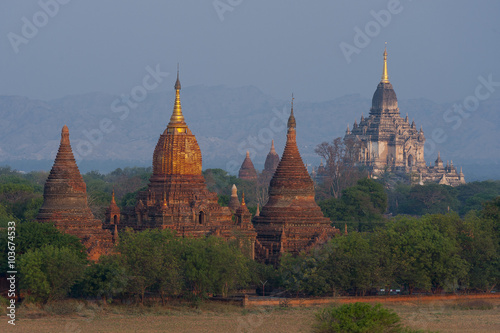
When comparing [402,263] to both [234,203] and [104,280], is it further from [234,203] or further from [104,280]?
[234,203]

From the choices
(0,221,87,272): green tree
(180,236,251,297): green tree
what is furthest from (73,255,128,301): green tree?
(180,236,251,297): green tree

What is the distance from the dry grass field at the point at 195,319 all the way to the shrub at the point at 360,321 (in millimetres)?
6893

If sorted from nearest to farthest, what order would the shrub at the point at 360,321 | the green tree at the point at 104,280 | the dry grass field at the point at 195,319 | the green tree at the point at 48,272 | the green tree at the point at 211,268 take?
the shrub at the point at 360,321, the dry grass field at the point at 195,319, the green tree at the point at 48,272, the green tree at the point at 104,280, the green tree at the point at 211,268

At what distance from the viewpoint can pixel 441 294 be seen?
231ft

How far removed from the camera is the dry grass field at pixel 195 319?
57719 millimetres

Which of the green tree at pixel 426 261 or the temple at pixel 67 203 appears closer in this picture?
the green tree at pixel 426 261

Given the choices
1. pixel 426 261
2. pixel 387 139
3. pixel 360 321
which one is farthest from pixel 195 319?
pixel 387 139

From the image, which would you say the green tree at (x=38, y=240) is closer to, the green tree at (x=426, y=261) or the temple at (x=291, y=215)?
the temple at (x=291, y=215)

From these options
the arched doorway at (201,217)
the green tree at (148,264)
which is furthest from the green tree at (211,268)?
the arched doorway at (201,217)

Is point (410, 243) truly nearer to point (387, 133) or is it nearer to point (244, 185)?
point (244, 185)

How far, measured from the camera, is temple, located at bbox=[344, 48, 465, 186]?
17700 centimetres

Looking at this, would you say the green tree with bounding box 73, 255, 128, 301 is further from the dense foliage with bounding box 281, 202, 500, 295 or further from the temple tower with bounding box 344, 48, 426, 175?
the temple tower with bounding box 344, 48, 426, 175

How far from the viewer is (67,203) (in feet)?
238

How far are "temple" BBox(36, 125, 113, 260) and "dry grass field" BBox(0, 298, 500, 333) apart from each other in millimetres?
9919
